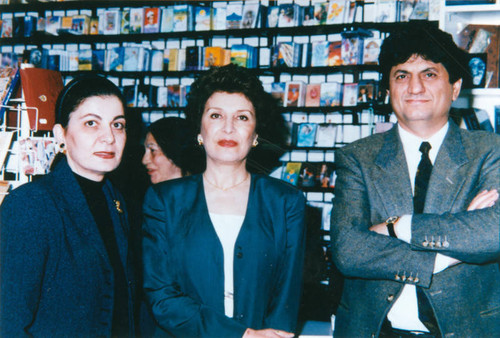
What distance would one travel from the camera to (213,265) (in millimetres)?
1508

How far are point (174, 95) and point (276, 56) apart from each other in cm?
132

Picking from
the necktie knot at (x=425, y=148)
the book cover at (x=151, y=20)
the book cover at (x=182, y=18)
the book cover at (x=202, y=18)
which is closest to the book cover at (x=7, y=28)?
the book cover at (x=151, y=20)

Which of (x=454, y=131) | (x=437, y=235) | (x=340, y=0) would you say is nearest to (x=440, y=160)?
(x=454, y=131)

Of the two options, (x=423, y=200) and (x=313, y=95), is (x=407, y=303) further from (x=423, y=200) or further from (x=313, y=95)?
(x=313, y=95)

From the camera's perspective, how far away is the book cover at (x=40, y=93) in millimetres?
2115

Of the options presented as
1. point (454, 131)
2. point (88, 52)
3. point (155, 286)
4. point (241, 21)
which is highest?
point (241, 21)

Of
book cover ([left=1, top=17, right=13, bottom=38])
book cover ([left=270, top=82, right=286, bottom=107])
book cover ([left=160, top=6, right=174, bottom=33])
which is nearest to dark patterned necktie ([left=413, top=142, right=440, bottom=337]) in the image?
book cover ([left=270, top=82, right=286, bottom=107])

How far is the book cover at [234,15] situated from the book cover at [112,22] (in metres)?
1.44

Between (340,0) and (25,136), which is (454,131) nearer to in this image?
(25,136)

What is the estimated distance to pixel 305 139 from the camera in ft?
14.9

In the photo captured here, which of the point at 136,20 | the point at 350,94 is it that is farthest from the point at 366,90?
the point at 136,20

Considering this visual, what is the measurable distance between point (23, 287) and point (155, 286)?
435 mm

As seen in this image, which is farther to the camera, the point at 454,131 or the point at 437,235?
the point at 454,131

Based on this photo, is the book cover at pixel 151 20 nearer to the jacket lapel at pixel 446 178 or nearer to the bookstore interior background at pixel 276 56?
the bookstore interior background at pixel 276 56
